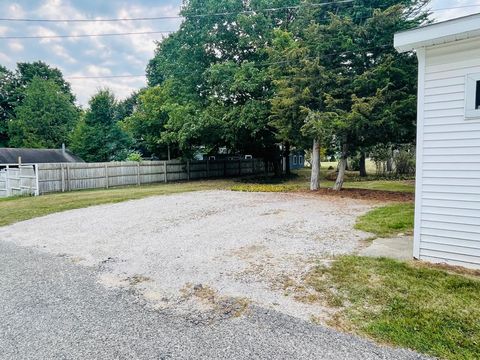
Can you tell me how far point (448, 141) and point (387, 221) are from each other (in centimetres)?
301

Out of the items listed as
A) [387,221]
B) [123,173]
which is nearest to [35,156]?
[123,173]

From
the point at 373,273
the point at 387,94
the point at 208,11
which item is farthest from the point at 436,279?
the point at 208,11

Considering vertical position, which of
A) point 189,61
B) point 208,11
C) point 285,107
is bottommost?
point 285,107

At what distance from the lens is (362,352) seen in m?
2.27

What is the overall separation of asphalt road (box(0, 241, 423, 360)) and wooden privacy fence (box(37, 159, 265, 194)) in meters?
12.2

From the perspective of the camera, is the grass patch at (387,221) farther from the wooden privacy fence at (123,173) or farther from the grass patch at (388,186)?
the wooden privacy fence at (123,173)

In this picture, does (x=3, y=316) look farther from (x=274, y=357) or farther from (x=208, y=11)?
(x=208, y=11)

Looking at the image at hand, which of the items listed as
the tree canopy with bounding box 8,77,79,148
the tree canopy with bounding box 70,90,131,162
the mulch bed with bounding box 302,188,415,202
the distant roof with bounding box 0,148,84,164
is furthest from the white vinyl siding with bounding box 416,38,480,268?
the tree canopy with bounding box 8,77,79,148

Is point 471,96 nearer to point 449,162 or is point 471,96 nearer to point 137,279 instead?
point 449,162

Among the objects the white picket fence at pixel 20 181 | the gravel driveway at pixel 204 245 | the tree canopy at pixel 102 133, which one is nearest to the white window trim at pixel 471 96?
the gravel driveway at pixel 204 245

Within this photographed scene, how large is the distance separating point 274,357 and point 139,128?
20173mm

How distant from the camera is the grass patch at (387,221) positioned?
5864 mm

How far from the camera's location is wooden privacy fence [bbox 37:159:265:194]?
14.1m

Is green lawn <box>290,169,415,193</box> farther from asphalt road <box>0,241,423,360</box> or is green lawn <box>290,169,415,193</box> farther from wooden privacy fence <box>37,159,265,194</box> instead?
asphalt road <box>0,241,423,360</box>
